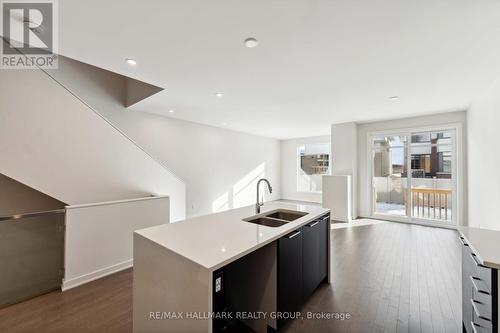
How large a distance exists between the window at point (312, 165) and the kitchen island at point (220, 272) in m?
Answer: 6.02

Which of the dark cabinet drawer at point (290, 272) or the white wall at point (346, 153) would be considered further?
the white wall at point (346, 153)

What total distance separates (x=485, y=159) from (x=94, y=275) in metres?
5.77

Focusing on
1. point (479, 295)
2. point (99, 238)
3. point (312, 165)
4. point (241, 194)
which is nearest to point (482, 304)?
point (479, 295)

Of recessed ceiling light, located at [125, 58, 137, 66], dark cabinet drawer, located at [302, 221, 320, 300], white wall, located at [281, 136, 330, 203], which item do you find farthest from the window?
recessed ceiling light, located at [125, 58, 137, 66]

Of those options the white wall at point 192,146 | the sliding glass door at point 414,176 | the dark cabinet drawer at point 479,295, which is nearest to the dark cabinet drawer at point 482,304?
the dark cabinet drawer at point 479,295

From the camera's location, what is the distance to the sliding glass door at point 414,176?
4.62m

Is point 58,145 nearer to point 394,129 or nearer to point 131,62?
point 131,62

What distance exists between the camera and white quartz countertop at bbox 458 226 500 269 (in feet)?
3.66

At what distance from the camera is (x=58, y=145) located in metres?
2.53

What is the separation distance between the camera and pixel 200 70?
2.60m

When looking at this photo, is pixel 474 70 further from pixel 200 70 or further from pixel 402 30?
pixel 200 70

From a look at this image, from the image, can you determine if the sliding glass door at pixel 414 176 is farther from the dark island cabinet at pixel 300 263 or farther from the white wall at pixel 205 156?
the dark island cabinet at pixel 300 263

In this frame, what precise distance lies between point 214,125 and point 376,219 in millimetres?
5138

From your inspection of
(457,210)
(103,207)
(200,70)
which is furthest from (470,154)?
(103,207)
